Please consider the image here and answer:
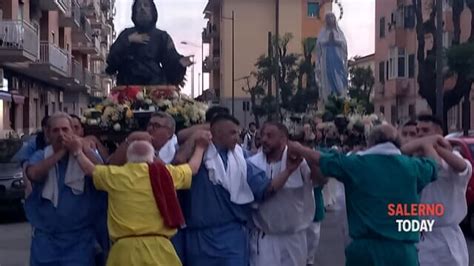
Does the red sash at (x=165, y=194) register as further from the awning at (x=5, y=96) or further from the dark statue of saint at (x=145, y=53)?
the awning at (x=5, y=96)

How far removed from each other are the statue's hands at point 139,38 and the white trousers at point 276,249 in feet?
15.3

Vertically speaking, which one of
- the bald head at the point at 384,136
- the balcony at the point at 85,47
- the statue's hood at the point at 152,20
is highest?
the balcony at the point at 85,47

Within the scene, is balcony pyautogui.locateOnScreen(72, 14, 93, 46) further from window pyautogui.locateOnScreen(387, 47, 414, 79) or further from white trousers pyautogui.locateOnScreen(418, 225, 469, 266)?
white trousers pyautogui.locateOnScreen(418, 225, 469, 266)

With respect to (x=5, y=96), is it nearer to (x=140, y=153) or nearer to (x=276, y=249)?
(x=276, y=249)

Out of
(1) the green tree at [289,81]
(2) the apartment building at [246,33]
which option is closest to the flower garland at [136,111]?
(1) the green tree at [289,81]

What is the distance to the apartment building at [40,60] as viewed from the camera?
35.1 metres

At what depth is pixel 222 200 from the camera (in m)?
8.67

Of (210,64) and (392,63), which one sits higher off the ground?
(210,64)

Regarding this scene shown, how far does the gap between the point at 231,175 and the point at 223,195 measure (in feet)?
0.61

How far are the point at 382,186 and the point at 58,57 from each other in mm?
37684

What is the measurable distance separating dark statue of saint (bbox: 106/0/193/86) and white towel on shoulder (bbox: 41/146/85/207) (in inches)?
189

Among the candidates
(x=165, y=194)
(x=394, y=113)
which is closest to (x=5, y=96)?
(x=394, y=113)

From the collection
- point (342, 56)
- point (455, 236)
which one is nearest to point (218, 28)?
point (342, 56)

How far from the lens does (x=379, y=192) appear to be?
317 inches
